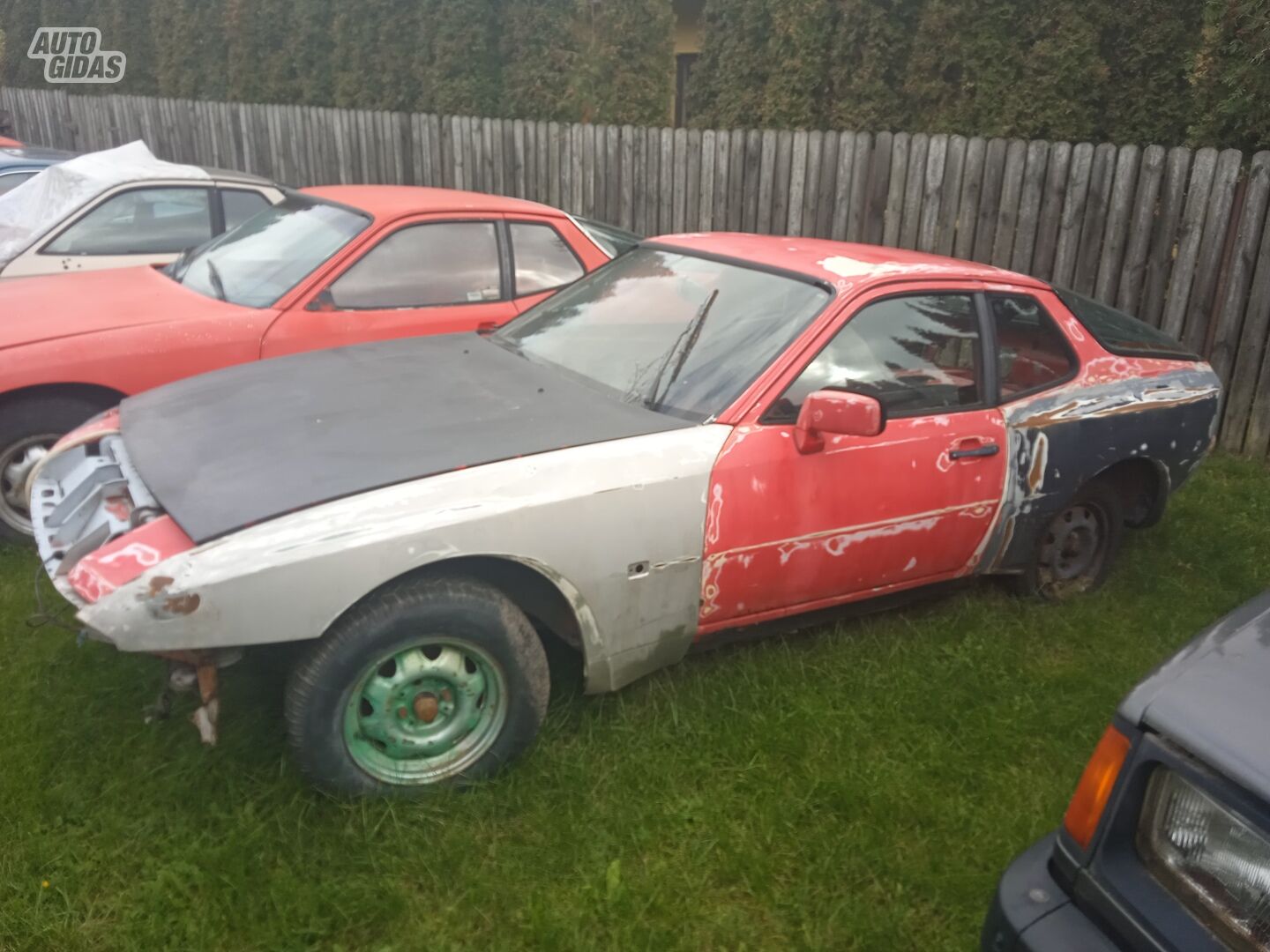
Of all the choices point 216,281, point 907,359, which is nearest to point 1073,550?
point 907,359

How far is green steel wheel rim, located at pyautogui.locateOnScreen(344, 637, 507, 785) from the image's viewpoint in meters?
2.97

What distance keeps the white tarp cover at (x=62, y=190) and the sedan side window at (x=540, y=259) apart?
8.71ft

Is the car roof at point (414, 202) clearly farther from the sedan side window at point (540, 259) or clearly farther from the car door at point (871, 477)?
the car door at point (871, 477)

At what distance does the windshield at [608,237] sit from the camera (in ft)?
19.6

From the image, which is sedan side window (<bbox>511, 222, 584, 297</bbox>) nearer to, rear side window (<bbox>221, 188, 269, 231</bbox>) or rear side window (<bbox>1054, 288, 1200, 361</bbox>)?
rear side window (<bbox>221, 188, 269, 231</bbox>)

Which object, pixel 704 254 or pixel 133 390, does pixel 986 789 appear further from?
pixel 133 390

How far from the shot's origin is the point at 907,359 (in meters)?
3.82

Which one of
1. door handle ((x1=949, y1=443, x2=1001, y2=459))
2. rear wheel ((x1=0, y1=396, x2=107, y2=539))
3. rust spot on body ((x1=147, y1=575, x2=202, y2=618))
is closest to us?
rust spot on body ((x1=147, y1=575, x2=202, y2=618))

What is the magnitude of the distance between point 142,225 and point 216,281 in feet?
6.14

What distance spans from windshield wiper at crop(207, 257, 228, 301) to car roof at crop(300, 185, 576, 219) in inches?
29.1

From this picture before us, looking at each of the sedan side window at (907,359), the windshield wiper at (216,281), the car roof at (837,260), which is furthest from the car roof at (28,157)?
the sedan side window at (907,359)

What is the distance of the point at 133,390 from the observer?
4.56 metres

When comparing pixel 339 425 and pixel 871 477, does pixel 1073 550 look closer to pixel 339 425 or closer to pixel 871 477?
pixel 871 477

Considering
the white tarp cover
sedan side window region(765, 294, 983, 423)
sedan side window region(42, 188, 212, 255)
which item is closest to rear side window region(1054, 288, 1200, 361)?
sedan side window region(765, 294, 983, 423)
